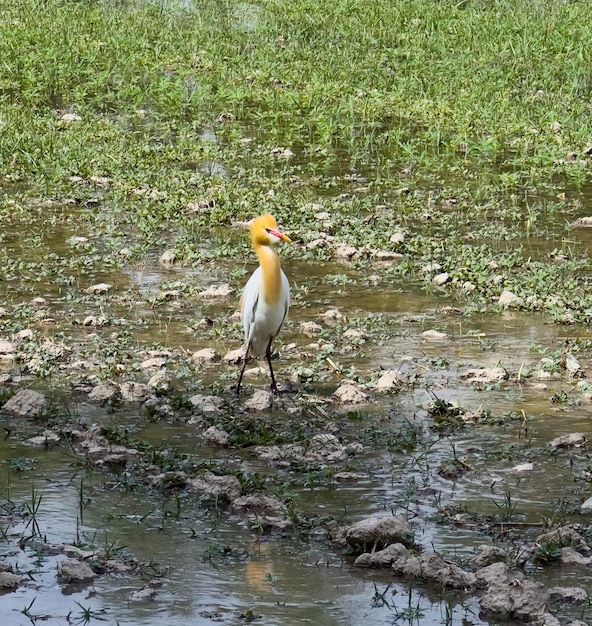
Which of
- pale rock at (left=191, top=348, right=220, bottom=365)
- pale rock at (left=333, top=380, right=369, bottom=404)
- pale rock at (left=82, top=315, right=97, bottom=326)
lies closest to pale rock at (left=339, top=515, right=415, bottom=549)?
pale rock at (left=333, top=380, right=369, bottom=404)

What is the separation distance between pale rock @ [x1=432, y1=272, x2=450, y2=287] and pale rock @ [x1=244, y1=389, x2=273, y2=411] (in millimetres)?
2215

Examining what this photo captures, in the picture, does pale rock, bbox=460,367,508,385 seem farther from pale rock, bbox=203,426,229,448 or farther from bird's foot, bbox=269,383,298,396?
pale rock, bbox=203,426,229,448

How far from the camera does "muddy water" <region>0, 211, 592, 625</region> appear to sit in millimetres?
4148

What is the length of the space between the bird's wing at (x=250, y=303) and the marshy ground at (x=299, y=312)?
0.37m

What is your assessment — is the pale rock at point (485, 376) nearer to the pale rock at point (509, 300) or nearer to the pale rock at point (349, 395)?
the pale rock at point (349, 395)

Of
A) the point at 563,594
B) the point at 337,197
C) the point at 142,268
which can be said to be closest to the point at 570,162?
the point at 337,197

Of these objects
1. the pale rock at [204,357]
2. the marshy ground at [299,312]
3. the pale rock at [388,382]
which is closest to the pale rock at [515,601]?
the marshy ground at [299,312]

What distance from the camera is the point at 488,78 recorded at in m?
13.3

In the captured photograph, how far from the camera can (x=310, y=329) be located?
24.7 feet

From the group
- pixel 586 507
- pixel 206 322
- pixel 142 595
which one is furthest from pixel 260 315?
pixel 142 595

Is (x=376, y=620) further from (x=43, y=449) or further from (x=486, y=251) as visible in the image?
(x=486, y=251)

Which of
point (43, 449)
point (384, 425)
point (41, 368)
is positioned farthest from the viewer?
point (41, 368)

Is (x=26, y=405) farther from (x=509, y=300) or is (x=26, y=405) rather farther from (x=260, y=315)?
(x=509, y=300)

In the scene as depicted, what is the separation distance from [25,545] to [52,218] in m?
5.59
